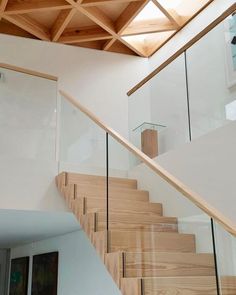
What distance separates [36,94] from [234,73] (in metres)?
2.57

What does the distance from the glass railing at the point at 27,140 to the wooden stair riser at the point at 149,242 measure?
1205mm

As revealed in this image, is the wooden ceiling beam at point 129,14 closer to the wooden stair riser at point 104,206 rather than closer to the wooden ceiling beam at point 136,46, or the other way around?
the wooden ceiling beam at point 136,46

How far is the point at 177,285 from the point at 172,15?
4.54 m

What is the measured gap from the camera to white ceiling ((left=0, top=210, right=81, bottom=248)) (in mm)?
4645

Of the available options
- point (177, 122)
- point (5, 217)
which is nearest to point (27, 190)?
point (5, 217)

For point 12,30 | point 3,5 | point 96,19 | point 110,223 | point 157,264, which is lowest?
point 157,264

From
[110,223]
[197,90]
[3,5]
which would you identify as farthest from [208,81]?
[3,5]

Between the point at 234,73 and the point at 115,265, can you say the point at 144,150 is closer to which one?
the point at 234,73

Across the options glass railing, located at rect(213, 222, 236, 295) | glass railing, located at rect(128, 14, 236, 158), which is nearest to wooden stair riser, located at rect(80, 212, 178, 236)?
glass railing, located at rect(213, 222, 236, 295)

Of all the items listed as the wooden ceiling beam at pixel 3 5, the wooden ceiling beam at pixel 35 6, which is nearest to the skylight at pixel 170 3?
the wooden ceiling beam at pixel 35 6

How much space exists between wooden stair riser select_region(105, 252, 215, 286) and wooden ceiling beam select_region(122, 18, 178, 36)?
14.0ft

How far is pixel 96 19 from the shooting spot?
594cm

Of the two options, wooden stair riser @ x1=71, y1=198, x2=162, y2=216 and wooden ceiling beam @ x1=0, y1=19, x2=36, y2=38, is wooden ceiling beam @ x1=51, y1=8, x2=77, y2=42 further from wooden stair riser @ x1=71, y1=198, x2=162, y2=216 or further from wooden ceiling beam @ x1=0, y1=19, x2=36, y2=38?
wooden stair riser @ x1=71, y1=198, x2=162, y2=216

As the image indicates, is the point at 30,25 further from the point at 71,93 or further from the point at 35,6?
the point at 71,93
